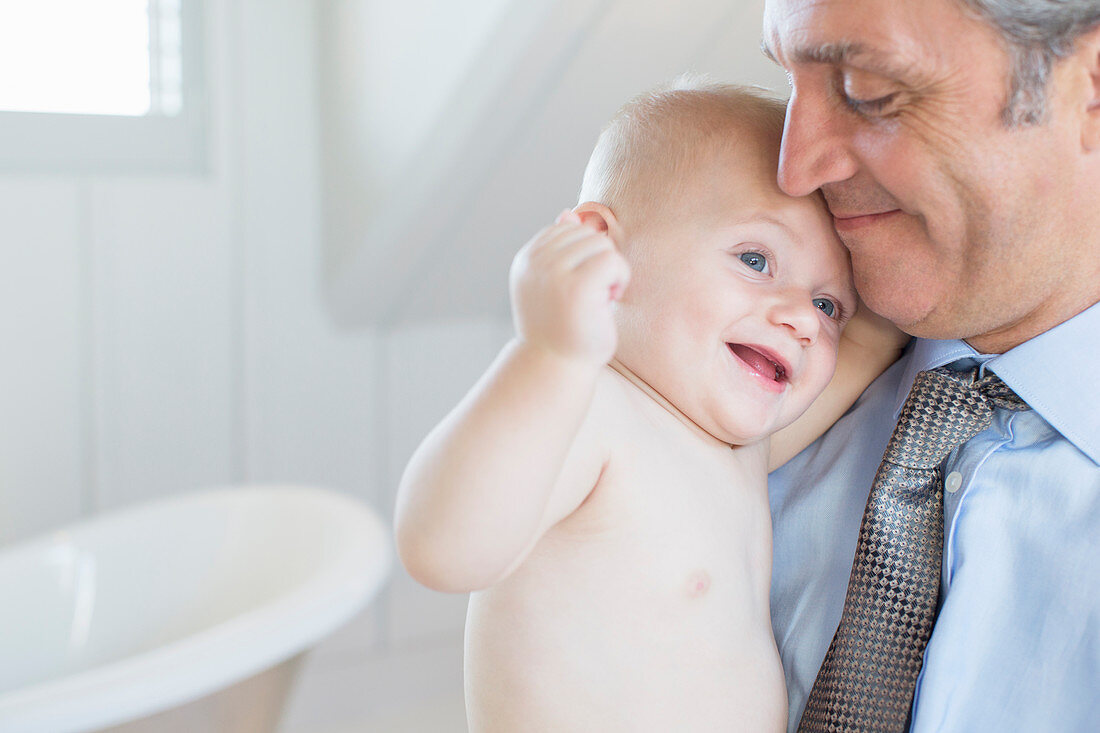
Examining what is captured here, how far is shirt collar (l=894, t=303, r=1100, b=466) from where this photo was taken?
0.84m

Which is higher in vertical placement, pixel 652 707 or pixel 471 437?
pixel 471 437

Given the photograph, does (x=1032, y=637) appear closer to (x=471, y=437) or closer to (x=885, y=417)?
(x=885, y=417)

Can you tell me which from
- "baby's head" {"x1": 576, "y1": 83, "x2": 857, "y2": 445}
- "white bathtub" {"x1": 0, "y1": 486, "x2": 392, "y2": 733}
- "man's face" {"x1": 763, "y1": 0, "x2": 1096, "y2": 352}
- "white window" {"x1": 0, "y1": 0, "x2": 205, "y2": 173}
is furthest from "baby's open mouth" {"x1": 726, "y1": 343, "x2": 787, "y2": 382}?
"white window" {"x1": 0, "y1": 0, "x2": 205, "y2": 173}

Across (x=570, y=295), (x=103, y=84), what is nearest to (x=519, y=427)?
(x=570, y=295)

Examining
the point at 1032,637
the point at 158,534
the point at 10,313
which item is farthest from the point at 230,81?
the point at 1032,637

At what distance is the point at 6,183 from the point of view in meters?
1.90

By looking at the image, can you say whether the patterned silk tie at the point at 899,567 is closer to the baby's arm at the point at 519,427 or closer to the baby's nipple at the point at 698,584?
the baby's nipple at the point at 698,584

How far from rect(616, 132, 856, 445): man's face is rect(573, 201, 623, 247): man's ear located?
2cm

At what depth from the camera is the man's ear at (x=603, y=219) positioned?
35.8 inches

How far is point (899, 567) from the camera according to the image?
0.87 metres

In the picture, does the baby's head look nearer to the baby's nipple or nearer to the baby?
the baby

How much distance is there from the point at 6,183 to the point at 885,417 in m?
1.66

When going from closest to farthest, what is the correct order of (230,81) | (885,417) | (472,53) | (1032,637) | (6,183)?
(1032,637), (885,417), (472,53), (6,183), (230,81)

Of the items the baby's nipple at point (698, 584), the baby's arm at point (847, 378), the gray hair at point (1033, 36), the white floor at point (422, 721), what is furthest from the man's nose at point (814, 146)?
the white floor at point (422, 721)
